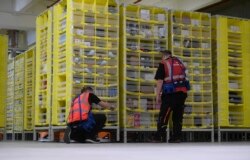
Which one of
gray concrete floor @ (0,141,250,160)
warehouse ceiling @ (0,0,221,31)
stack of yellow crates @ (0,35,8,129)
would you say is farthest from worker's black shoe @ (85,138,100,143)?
warehouse ceiling @ (0,0,221,31)

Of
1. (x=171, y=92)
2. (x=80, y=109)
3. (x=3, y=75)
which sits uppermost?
(x=3, y=75)

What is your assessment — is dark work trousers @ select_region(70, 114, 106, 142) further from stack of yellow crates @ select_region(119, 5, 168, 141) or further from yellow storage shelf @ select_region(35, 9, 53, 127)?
yellow storage shelf @ select_region(35, 9, 53, 127)

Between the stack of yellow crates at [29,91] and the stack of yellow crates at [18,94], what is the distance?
0.31m

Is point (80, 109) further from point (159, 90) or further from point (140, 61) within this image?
point (140, 61)

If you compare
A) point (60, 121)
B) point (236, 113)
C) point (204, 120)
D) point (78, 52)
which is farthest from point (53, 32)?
point (236, 113)

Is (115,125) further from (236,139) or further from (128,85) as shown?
(236,139)

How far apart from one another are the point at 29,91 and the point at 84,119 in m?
6.03

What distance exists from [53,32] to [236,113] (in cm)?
515

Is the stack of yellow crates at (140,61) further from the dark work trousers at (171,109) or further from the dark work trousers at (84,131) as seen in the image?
the dark work trousers at (171,109)

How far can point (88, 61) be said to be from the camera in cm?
1047

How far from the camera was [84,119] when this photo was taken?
31.1 feet

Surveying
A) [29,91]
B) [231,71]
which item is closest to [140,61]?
[231,71]

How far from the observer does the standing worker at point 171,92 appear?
9500 millimetres

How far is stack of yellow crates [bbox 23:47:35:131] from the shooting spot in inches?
579
